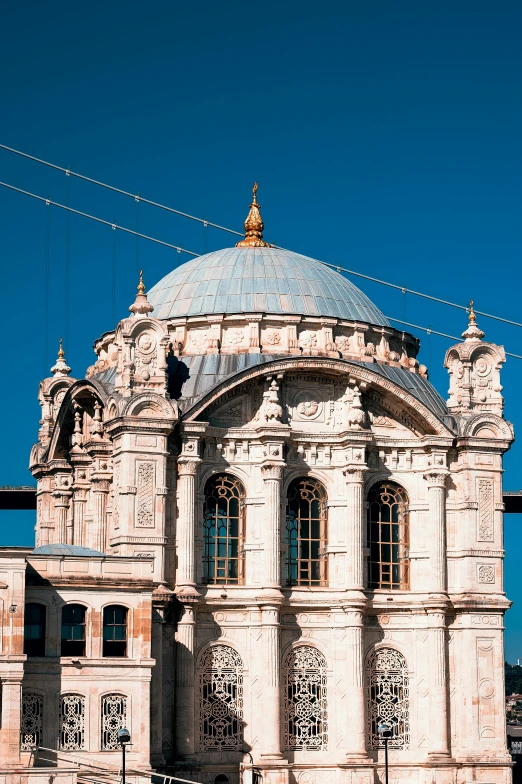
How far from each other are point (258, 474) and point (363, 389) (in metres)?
5.35

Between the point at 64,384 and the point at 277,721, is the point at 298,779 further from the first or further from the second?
the point at 64,384

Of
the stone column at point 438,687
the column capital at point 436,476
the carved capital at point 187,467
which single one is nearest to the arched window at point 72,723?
the carved capital at point 187,467

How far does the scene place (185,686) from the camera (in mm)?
61781

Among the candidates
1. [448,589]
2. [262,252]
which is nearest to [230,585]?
[448,589]

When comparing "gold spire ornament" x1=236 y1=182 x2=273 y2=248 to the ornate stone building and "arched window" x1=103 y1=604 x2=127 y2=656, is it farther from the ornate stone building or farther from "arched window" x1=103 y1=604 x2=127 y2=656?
"arched window" x1=103 y1=604 x2=127 y2=656

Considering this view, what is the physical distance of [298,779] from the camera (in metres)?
63.1

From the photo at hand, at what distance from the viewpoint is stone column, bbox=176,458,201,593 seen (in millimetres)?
62625

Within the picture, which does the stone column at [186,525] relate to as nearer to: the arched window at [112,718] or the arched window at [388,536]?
the arched window at [112,718]

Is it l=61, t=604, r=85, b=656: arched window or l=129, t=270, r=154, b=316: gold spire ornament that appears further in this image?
l=129, t=270, r=154, b=316: gold spire ornament

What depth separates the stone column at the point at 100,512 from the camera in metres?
66.6

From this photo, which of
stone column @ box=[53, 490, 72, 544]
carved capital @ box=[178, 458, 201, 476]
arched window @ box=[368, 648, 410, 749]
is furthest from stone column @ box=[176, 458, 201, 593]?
stone column @ box=[53, 490, 72, 544]

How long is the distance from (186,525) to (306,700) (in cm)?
808

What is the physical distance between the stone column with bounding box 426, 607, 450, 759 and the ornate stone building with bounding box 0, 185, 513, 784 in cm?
8

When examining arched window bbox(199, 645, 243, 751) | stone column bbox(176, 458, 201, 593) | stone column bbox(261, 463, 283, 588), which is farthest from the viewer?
stone column bbox(261, 463, 283, 588)
